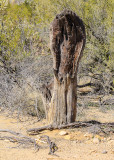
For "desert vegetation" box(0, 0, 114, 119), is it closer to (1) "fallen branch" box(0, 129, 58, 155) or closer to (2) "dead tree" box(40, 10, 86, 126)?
(2) "dead tree" box(40, 10, 86, 126)

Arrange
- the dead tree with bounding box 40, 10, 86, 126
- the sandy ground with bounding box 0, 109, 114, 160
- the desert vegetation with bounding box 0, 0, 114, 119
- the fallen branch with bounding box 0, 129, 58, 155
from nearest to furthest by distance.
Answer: the sandy ground with bounding box 0, 109, 114, 160 → the fallen branch with bounding box 0, 129, 58, 155 → the dead tree with bounding box 40, 10, 86, 126 → the desert vegetation with bounding box 0, 0, 114, 119

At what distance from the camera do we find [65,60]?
5102mm

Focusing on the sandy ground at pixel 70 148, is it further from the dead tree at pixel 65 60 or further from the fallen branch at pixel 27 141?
the dead tree at pixel 65 60

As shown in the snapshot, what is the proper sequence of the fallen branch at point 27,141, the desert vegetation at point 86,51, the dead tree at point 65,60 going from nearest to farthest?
the fallen branch at point 27,141 < the dead tree at point 65,60 < the desert vegetation at point 86,51

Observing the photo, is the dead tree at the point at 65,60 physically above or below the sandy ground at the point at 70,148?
above

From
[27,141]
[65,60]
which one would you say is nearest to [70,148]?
[27,141]

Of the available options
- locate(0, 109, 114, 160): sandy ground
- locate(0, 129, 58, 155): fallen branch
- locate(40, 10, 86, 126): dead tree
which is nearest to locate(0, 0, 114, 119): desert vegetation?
locate(40, 10, 86, 126): dead tree

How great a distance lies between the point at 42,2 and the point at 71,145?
809cm

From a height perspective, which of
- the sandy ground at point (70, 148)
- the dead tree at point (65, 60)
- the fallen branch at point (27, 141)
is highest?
the dead tree at point (65, 60)

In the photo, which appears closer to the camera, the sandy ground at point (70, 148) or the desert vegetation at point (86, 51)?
the sandy ground at point (70, 148)

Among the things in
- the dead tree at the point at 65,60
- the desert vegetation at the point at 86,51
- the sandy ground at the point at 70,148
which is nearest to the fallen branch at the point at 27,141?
the sandy ground at the point at 70,148

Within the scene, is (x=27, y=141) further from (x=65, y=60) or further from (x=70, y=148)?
(x=65, y=60)

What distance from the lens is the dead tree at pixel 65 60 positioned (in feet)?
16.4

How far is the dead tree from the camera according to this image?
5.00 metres
